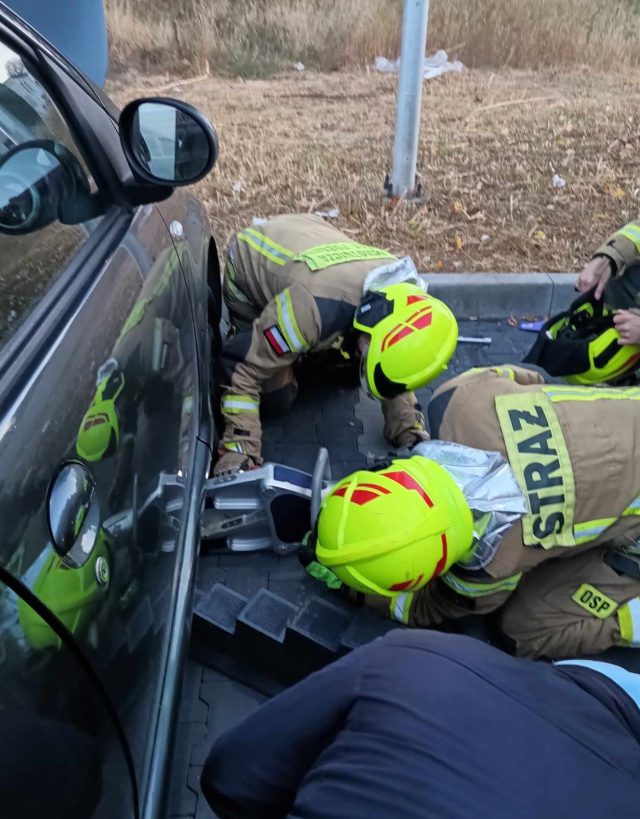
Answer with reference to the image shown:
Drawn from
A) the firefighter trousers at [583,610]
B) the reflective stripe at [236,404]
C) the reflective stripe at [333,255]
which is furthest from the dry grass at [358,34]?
the firefighter trousers at [583,610]

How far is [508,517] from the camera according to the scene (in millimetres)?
1862

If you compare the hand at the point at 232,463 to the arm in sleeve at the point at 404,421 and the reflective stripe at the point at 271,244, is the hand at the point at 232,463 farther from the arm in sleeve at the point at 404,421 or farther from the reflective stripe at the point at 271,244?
the reflective stripe at the point at 271,244

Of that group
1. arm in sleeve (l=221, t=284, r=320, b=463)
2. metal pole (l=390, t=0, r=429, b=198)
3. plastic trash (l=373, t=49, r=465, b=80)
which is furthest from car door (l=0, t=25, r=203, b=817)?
plastic trash (l=373, t=49, r=465, b=80)

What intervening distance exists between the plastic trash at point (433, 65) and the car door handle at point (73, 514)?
27.8 feet

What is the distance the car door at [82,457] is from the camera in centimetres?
96

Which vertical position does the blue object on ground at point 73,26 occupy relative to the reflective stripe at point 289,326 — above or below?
above

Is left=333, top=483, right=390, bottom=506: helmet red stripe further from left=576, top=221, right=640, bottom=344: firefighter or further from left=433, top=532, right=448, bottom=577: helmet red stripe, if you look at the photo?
left=576, top=221, right=640, bottom=344: firefighter

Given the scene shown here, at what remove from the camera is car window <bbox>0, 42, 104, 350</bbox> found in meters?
1.34

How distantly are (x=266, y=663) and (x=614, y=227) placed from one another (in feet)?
13.7

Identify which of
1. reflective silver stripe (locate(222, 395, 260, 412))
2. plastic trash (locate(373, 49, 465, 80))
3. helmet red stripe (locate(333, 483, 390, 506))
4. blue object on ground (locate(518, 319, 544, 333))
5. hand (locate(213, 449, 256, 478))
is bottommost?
blue object on ground (locate(518, 319, 544, 333))

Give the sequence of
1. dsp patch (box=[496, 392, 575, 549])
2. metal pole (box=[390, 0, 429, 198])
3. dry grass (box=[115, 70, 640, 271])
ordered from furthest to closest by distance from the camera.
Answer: dry grass (box=[115, 70, 640, 271])
metal pole (box=[390, 0, 429, 198])
dsp patch (box=[496, 392, 575, 549])

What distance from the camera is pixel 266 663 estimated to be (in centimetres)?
215

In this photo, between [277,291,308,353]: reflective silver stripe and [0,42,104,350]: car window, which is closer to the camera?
[0,42,104,350]: car window

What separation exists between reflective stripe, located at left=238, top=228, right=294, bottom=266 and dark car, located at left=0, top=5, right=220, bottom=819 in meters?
0.93
